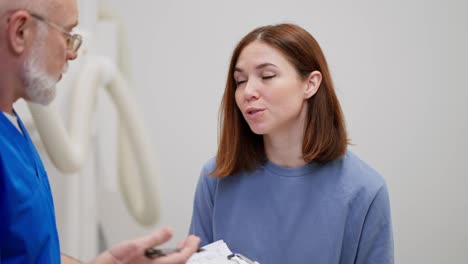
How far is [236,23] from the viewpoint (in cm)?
190

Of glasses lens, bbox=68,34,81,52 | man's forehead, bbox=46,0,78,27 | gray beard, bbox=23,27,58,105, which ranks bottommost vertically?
gray beard, bbox=23,27,58,105

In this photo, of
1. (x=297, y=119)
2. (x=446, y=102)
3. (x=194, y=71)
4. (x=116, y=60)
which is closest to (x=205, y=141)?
(x=194, y=71)

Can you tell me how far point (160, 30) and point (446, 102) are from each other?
1.16 m

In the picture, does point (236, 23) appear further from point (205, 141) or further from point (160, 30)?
point (205, 141)

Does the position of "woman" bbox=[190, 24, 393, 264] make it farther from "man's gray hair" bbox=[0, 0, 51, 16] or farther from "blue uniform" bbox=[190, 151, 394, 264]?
"man's gray hair" bbox=[0, 0, 51, 16]

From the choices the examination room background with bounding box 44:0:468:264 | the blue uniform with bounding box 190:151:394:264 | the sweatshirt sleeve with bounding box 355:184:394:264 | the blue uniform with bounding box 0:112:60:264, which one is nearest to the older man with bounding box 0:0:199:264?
the blue uniform with bounding box 0:112:60:264

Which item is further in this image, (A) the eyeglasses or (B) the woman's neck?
(B) the woman's neck

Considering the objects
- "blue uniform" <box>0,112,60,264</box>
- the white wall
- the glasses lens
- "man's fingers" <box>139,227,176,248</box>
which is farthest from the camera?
the white wall

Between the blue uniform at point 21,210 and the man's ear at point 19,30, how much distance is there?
141 millimetres

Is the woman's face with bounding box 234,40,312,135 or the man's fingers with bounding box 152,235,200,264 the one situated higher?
the woman's face with bounding box 234,40,312,135

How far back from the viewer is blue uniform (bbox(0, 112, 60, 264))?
0.81 meters

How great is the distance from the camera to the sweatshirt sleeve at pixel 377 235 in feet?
3.70

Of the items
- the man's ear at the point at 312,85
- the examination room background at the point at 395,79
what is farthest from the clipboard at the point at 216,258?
the examination room background at the point at 395,79

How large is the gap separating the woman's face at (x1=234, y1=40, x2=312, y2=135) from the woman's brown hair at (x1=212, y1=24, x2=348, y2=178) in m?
0.03
